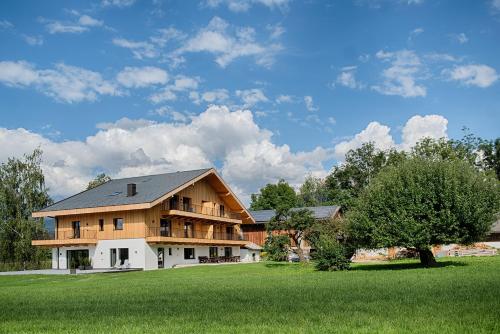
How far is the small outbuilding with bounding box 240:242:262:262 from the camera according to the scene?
64.4 m

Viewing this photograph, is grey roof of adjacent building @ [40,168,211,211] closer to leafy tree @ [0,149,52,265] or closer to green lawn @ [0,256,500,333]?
leafy tree @ [0,149,52,265]

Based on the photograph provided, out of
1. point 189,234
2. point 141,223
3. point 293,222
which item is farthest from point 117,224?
point 293,222

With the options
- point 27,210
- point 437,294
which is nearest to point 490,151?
point 27,210

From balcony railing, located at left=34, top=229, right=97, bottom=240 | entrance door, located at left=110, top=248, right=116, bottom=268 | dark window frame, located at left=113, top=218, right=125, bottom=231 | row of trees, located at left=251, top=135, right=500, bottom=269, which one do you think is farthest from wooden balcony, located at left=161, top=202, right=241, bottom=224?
row of trees, located at left=251, top=135, right=500, bottom=269

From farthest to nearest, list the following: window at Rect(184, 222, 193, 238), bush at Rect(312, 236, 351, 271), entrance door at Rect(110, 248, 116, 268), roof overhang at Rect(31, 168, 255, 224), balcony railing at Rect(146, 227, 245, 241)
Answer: window at Rect(184, 222, 193, 238)
entrance door at Rect(110, 248, 116, 268)
balcony railing at Rect(146, 227, 245, 241)
roof overhang at Rect(31, 168, 255, 224)
bush at Rect(312, 236, 351, 271)

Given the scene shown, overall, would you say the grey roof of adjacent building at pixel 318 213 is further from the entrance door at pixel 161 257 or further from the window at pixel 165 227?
the entrance door at pixel 161 257

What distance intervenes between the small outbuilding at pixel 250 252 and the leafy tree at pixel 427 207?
110ft

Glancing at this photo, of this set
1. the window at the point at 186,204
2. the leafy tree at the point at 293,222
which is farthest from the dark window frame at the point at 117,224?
the leafy tree at the point at 293,222

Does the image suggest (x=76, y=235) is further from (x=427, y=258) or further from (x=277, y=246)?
(x=427, y=258)

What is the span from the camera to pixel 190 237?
53.8 meters

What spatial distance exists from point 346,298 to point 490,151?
76.2 m

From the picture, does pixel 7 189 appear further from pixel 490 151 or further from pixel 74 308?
pixel 490 151

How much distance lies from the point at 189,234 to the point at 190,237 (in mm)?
886

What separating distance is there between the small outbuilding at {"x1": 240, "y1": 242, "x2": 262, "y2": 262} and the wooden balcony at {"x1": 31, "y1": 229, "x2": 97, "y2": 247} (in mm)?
20155
